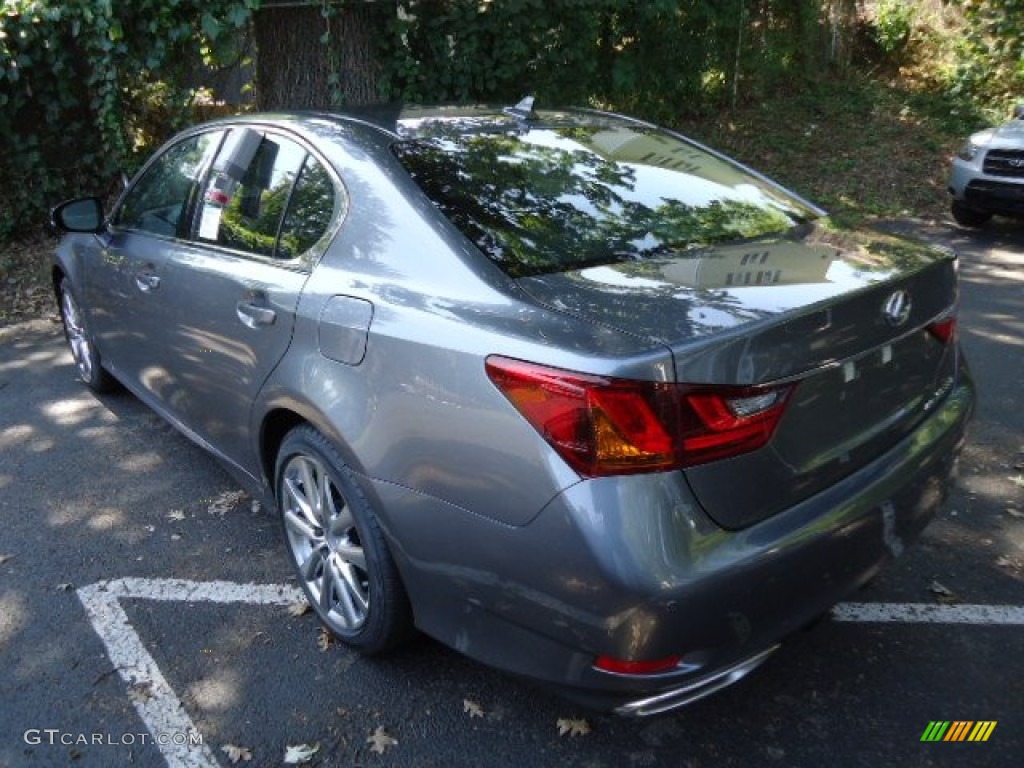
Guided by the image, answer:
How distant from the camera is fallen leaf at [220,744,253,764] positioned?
2.56 meters

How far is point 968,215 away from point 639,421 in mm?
7480

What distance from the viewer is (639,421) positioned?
2.04 metres

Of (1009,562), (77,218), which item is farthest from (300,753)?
(77,218)

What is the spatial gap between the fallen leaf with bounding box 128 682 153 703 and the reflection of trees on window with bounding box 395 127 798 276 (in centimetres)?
173

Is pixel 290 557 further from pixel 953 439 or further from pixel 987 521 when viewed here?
pixel 987 521

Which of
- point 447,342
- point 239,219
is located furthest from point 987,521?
point 239,219

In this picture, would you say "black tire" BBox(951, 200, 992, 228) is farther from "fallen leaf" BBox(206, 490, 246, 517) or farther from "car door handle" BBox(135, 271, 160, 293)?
"car door handle" BBox(135, 271, 160, 293)

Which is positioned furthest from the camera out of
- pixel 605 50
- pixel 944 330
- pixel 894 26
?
pixel 894 26

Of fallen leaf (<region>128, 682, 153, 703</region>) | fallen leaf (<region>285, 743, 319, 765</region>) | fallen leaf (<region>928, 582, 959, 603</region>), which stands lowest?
fallen leaf (<region>285, 743, 319, 765</region>)

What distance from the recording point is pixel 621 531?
6.62ft

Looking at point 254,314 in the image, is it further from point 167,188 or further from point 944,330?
point 944,330

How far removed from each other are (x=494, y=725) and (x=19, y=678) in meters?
1.56

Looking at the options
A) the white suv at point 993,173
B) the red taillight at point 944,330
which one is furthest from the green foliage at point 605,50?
the red taillight at point 944,330

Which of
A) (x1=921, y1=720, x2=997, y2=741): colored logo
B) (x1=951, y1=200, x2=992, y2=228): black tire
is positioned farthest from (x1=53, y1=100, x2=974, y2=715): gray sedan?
(x1=951, y1=200, x2=992, y2=228): black tire
